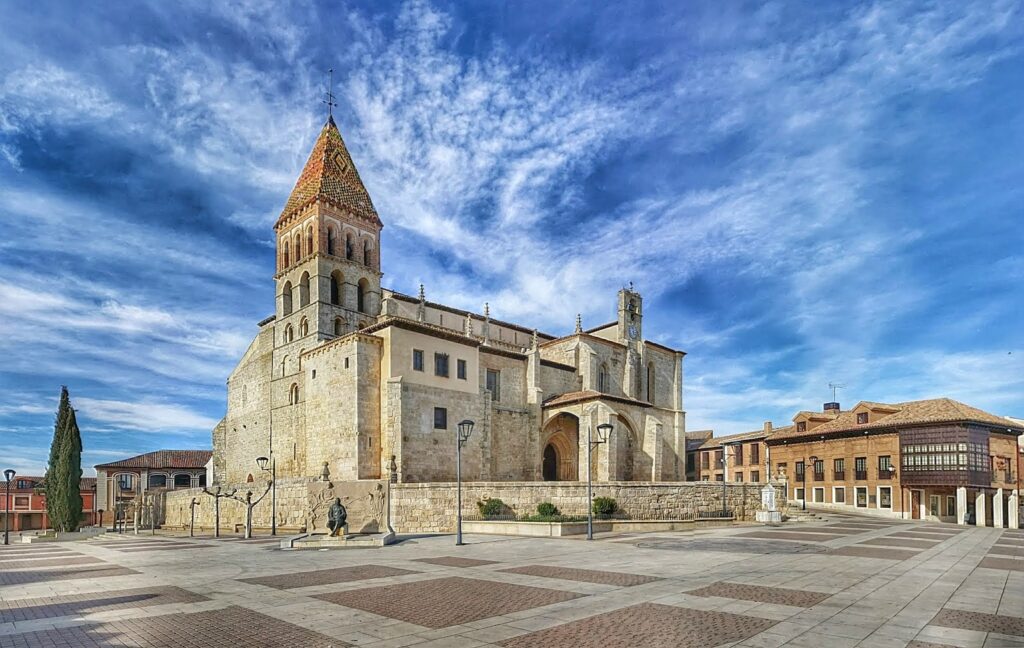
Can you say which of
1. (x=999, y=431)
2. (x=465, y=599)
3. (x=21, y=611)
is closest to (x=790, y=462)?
(x=999, y=431)

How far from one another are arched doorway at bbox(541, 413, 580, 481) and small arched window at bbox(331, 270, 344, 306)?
54.7ft

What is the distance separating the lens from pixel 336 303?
140 ft

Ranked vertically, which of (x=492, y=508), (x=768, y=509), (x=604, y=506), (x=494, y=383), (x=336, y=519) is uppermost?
(x=494, y=383)

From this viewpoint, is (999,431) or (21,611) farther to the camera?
(999,431)

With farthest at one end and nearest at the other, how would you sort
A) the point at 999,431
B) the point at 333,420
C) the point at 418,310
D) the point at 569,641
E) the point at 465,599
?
the point at 418,310 < the point at 999,431 < the point at 333,420 < the point at 465,599 < the point at 569,641

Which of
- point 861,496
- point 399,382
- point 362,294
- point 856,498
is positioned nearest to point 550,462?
point 399,382

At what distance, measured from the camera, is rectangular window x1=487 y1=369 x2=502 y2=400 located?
132ft

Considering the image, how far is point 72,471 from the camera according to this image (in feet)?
128

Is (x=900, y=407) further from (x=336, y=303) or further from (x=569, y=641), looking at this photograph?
(x=569, y=641)

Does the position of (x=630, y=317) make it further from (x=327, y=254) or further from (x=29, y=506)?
(x=29, y=506)

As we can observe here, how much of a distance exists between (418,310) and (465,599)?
35.2 m

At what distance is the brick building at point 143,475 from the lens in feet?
205

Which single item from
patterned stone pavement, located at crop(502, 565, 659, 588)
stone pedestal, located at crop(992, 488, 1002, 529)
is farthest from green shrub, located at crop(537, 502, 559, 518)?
stone pedestal, located at crop(992, 488, 1002, 529)

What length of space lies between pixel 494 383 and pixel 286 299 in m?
16.1
